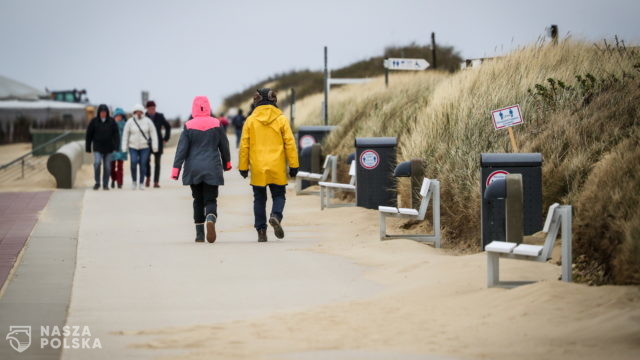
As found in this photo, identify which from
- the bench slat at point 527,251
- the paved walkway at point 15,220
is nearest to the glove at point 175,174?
the paved walkway at point 15,220

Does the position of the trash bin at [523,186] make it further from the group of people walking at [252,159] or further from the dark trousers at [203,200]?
the dark trousers at [203,200]

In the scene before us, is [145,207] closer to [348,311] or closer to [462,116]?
[462,116]

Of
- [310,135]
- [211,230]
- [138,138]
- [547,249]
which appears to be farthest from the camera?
[310,135]

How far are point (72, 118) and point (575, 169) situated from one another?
55137 millimetres

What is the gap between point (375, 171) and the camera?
16953 mm

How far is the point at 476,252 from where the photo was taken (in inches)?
500

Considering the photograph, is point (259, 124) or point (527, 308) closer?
point (527, 308)

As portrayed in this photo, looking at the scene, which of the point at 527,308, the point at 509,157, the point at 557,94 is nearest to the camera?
the point at 527,308

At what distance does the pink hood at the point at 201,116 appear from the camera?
1464 cm

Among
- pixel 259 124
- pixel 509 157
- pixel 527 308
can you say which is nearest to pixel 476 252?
pixel 509 157

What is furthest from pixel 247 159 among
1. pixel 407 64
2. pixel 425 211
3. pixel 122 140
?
pixel 407 64

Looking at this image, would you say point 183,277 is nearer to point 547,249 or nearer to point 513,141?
point 547,249

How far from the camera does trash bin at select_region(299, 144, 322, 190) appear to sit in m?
22.2

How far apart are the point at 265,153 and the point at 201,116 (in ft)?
3.40
